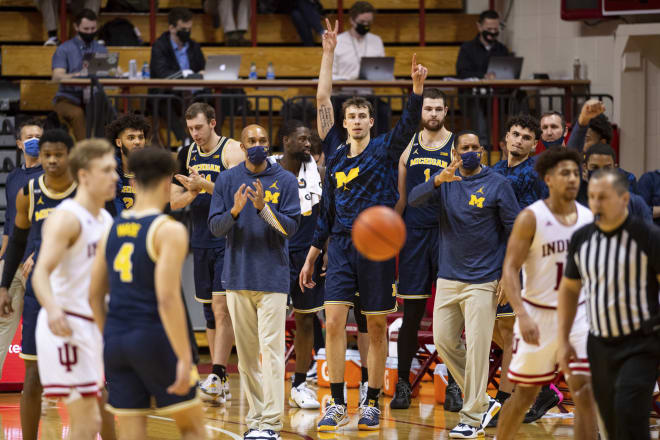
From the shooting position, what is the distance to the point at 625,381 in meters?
4.52

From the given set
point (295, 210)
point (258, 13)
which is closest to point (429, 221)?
point (295, 210)

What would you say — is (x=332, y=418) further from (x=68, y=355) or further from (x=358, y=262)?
(x=68, y=355)

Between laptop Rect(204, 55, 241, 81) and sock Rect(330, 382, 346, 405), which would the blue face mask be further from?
laptop Rect(204, 55, 241, 81)

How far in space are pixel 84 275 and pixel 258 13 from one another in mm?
9874

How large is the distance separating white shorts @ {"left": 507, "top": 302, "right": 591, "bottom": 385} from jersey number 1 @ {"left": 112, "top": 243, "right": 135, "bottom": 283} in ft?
7.19

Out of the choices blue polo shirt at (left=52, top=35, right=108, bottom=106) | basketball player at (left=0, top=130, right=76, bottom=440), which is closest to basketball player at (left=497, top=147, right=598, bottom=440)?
basketball player at (left=0, top=130, right=76, bottom=440)

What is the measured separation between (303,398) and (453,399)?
1205mm

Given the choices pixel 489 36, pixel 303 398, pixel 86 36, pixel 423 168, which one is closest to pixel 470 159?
pixel 423 168

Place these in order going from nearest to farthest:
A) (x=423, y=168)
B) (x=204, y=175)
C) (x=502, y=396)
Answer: (x=502, y=396), (x=423, y=168), (x=204, y=175)

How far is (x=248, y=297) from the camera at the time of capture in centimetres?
654

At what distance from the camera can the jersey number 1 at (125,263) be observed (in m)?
4.26

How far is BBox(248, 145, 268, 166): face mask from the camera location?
649cm

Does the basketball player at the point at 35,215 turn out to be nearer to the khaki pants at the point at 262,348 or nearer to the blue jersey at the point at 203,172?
the khaki pants at the point at 262,348

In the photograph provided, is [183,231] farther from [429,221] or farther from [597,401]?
[429,221]
